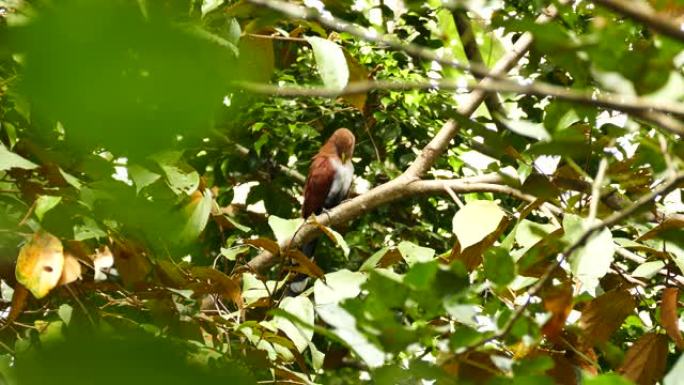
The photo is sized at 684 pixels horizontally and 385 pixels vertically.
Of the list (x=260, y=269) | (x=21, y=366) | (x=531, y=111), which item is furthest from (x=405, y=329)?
(x=531, y=111)

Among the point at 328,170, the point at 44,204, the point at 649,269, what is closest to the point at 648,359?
the point at 649,269

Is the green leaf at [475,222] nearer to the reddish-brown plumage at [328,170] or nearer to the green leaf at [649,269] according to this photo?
the green leaf at [649,269]

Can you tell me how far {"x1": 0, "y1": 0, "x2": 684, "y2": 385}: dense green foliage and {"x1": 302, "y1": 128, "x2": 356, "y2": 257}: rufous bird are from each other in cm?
12

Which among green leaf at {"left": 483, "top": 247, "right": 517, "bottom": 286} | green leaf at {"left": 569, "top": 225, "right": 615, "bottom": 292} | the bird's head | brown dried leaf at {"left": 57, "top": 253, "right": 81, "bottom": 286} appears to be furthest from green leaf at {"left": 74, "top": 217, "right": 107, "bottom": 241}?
the bird's head

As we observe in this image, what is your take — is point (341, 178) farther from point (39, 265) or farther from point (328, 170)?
point (39, 265)

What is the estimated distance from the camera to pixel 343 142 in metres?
4.07

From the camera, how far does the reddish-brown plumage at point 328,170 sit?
4.03 m

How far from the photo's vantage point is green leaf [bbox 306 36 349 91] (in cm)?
137

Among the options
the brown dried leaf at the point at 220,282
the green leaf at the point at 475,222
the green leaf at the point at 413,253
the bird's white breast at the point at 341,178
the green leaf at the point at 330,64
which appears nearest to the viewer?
the green leaf at the point at 330,64

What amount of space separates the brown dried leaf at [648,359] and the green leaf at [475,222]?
342 millimetres

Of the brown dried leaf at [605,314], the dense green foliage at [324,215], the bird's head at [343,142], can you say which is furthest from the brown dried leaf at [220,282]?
the bird's head at [343,142]

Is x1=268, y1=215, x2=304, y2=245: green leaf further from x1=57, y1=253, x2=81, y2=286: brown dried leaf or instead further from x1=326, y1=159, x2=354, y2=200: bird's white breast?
x1=326, y1=159, x2=354, y2=200: bird's white breast

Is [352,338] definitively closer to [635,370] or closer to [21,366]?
[21,366]

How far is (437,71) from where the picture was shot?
399 centimetres
